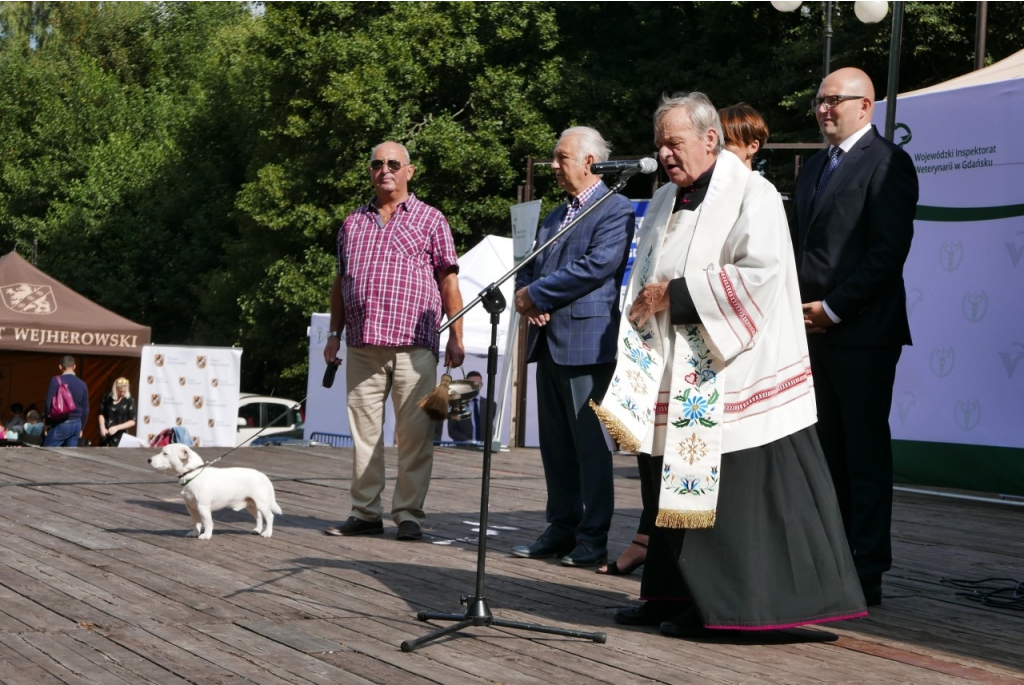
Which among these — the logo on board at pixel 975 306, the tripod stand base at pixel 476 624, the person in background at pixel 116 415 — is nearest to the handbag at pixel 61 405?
the person in background at pixel 116 415

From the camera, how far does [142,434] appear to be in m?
18.2

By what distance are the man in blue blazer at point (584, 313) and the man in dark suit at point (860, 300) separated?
3.36 feet

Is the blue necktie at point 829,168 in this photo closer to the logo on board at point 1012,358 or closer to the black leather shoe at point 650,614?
the black leather shoe at point 650,614

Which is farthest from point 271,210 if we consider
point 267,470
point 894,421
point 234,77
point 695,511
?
point 695,511

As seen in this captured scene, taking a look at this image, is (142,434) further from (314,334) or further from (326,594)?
(326,594)

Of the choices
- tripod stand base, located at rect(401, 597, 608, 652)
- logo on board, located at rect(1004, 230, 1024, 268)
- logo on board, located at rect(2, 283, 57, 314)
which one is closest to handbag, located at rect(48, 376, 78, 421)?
logo on board, located at rect(2, 283, 57, 314)

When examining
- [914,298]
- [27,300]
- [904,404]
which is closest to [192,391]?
[27,300]

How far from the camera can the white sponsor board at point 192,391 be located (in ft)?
60.2

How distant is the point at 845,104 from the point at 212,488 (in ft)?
11.8

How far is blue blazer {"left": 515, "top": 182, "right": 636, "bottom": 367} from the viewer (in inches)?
232

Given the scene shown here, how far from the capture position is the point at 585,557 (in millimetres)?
5973

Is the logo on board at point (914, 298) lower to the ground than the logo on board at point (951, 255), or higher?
lower

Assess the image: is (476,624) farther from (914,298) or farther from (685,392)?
(914,298)

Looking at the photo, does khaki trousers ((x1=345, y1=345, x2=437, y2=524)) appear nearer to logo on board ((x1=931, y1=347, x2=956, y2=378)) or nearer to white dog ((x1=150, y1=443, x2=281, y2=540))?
white dog ((x1=150, y1=443, x2=281, y2=540))
